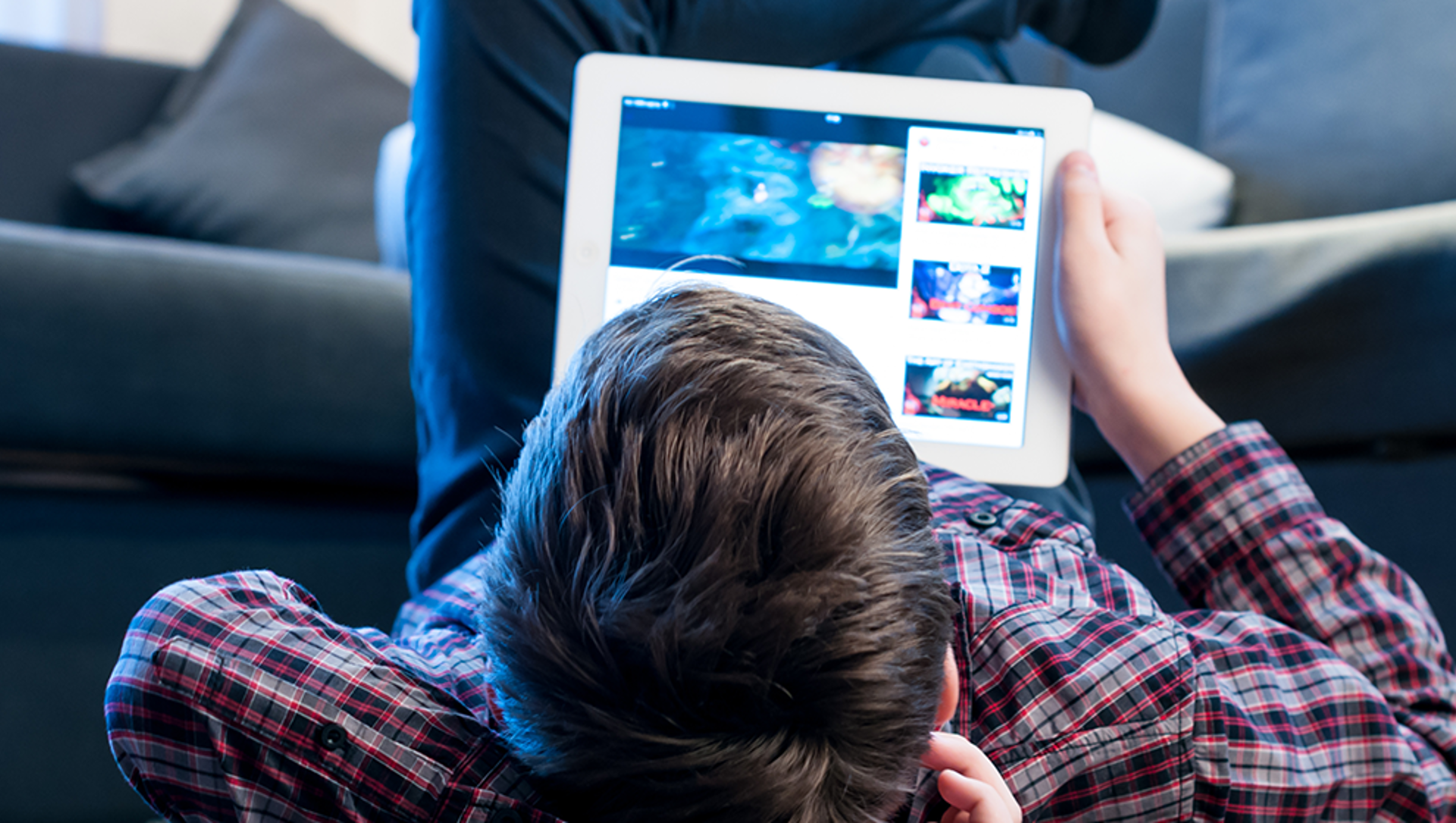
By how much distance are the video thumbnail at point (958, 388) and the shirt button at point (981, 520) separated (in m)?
0.08

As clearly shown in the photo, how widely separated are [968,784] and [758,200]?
1.33 feet

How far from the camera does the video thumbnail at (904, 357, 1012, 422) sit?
0.64 metres

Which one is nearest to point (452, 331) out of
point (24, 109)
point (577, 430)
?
point (577, 430)

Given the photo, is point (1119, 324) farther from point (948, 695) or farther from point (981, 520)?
point (948, 695)

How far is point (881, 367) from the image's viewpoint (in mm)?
643

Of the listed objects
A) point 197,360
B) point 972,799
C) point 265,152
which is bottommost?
point 972,799

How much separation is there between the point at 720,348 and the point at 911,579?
0.11 meters

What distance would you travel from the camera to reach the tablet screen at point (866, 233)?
25.1 inches

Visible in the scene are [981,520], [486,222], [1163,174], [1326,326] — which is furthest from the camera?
[1163,174]

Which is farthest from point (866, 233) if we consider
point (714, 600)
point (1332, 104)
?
point (1332, 104)

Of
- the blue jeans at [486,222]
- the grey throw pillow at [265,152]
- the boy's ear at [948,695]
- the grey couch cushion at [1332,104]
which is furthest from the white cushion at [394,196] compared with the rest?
the grey couch cushion at [1332,104]

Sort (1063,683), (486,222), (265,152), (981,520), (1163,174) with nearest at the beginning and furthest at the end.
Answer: (1063,683), (981,520), (486,222), (1163,174), (265,152)

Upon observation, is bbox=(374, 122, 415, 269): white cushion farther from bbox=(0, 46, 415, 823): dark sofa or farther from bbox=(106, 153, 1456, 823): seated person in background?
bbox=(106, 153, 1456, 823): seated person in background

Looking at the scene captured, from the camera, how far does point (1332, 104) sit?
111cm
